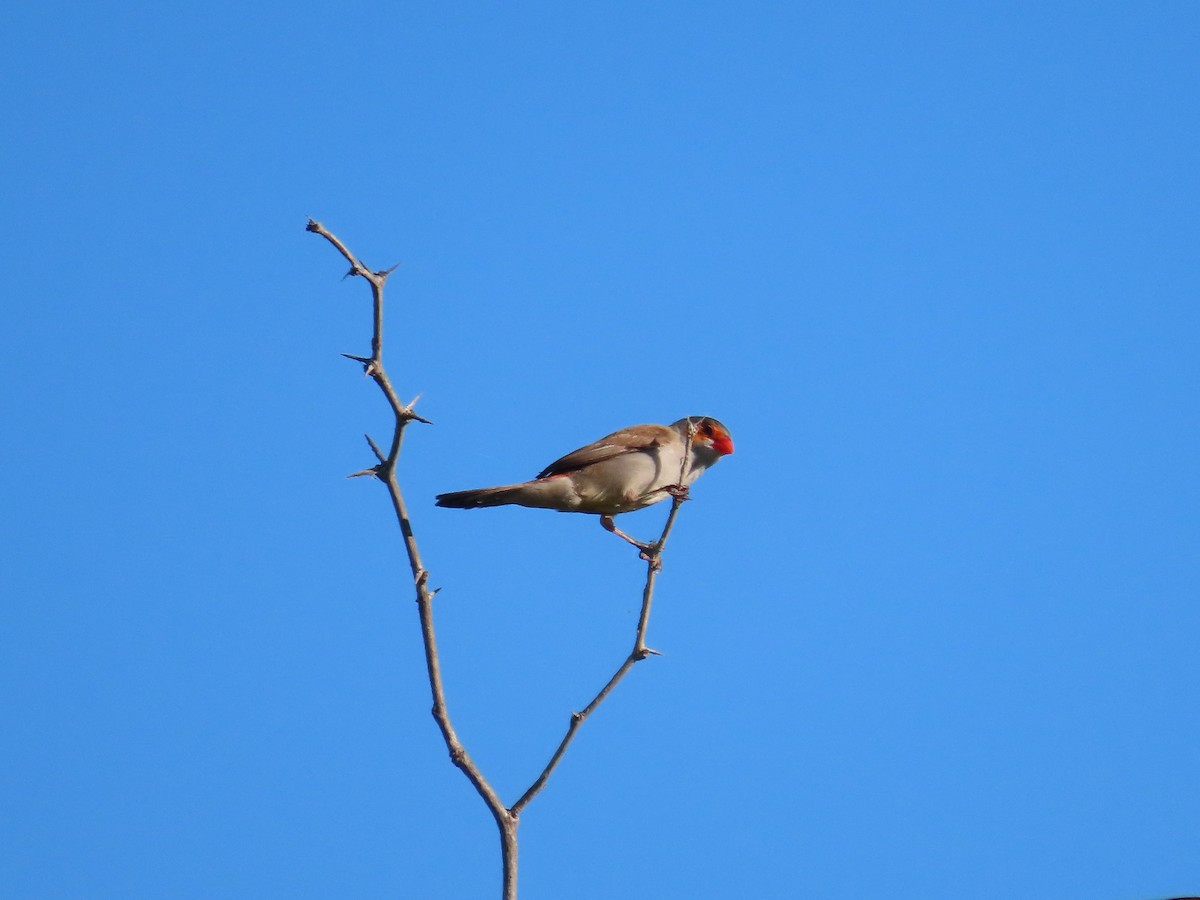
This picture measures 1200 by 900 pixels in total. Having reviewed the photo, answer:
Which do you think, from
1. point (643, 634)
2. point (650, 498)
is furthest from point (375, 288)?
point (650, 498)

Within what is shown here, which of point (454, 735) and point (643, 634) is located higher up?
point (643, 634)

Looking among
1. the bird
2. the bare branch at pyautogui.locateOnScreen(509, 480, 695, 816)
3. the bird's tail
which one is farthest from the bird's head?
the bare branch at pyautogui.locateOnScreen(509, 480, 695, 816)

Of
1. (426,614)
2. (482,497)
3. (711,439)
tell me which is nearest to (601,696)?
(426,614)

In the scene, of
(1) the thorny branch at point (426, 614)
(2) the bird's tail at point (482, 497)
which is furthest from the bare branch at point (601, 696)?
(2) the bird's tail at point (482, 497)

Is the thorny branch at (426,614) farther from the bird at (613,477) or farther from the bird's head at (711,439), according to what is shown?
the bird's head at (711,439)

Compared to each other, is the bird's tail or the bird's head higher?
the bird's head

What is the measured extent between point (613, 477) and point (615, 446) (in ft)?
1.10

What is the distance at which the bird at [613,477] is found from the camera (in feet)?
31.4

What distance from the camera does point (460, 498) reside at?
877 cm

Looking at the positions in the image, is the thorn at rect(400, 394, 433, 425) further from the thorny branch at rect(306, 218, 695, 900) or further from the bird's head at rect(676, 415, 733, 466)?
the bird's head at rect(676, 415, 733, 466)

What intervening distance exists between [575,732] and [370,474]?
4.43 ft

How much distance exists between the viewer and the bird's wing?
386 inches

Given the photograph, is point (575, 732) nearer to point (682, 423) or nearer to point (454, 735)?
point (454, 735)

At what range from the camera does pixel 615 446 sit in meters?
10.0
